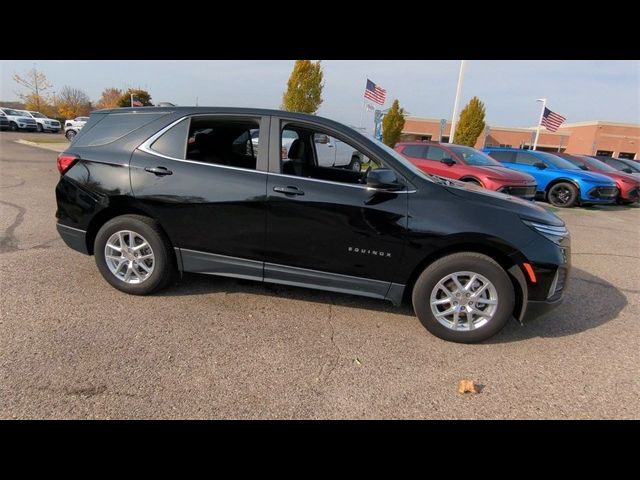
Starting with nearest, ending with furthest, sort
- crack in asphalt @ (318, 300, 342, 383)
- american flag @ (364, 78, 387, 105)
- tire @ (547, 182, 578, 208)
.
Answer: crack in asphalt @ (318, 300, 342, 383) < tire @ (547, 182, 578, 208) < american flag @ (364, 78, 387, 105)

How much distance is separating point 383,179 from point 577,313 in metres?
2.64

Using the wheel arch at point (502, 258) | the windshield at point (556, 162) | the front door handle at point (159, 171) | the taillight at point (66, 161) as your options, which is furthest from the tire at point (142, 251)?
the windshield at point (556, 162)

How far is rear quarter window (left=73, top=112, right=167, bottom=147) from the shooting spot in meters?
→ 3.58

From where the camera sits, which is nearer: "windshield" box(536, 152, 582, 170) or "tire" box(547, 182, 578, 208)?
"tire" box(547, 182, 578, 208)

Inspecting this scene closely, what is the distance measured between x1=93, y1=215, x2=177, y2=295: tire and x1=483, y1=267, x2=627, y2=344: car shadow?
305cm

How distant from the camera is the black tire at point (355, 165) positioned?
4.13 meters

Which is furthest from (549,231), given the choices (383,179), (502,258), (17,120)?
(17,120)

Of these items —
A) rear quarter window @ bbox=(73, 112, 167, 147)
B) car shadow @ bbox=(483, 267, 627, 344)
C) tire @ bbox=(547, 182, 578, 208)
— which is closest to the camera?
car shadow @ bbox=(483, 267, 627, 344)

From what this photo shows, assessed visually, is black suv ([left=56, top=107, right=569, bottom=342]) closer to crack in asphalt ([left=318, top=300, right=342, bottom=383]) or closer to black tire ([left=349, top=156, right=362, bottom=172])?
crack in asphalt ([left=318, top=300, right=342, bottom=383])

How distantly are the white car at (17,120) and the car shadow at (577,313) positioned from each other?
37.1 meters

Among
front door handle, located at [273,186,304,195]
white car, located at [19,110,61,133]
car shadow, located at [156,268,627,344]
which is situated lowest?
car shadow, located at [156,268,627,344]

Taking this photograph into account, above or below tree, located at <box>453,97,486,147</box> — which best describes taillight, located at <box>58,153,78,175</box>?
below

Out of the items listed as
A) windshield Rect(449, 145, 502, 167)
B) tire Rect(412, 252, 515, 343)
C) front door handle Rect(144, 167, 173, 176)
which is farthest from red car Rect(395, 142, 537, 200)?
front door handle Rect(144, 167, 173, 176)
